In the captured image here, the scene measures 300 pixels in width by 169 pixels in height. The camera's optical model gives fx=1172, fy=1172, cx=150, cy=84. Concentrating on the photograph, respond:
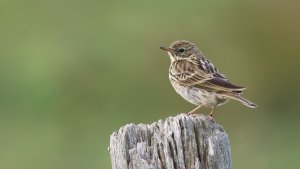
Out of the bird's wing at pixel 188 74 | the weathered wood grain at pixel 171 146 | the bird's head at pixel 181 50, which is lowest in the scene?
the weathered wood grain at pixel 171 146

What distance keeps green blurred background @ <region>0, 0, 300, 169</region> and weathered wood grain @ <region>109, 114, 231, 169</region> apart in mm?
8228

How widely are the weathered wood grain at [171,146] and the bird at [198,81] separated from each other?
107 inches

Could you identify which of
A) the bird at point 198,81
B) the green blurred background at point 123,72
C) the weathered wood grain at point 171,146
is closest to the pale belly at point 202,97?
the bird at point 198,81

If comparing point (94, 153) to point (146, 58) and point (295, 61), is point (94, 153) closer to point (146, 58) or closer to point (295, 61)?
point (146, 58)

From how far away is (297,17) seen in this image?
21.8 metres

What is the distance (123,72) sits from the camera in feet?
65.4

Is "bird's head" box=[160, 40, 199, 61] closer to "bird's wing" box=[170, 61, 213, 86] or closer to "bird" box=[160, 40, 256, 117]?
"bird" box=[160, 40, 256, 117]

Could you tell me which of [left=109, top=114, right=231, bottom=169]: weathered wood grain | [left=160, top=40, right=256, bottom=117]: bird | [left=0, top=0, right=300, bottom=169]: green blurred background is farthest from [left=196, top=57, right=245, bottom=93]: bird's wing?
[left=0, top=0, right=300, bottom=169]: green blurred background

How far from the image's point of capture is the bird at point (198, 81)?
1131cm

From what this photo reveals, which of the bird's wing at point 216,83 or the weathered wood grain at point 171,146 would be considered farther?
the bird's wing at point 216,83

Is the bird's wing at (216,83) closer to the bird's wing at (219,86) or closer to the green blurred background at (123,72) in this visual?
the bird's wing at (219,86)

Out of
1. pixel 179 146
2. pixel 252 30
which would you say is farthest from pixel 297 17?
pixel 179 146

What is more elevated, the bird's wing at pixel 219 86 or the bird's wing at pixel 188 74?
the bird's wing at pixel 188 74

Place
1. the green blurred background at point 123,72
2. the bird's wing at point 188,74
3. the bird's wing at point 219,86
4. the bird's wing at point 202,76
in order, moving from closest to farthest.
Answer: the bird's wing at point 219,86
the bird's wing at point 202,76
the bird's wing at point 188,74
the green blurred background at point 123,72
